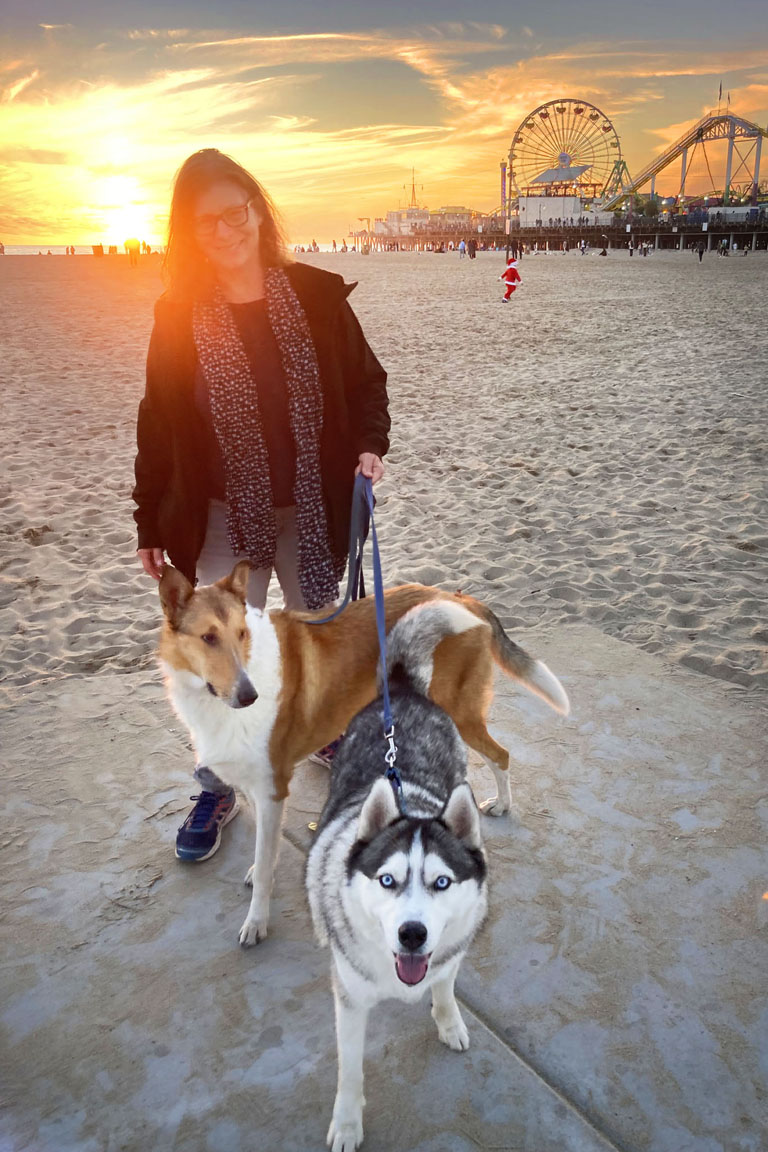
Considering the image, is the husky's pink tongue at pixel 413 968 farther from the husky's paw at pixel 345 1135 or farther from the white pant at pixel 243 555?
the white pant at pixel 243 555

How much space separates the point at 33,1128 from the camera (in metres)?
2.22

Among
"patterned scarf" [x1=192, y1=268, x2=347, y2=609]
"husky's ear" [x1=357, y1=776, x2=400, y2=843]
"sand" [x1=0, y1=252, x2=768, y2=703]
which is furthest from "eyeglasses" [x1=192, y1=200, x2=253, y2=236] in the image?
"sand" [x1=0, y1=252, x2=768, y2=703]

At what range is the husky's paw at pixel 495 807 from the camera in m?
3.49

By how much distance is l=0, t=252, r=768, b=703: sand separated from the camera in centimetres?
542

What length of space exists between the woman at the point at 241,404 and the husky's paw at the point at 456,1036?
1.36m

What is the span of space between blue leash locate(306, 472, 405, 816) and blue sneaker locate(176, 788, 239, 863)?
986mm

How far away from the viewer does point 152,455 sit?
3176 millimetres

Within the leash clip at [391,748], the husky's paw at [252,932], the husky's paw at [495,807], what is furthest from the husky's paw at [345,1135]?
the husky's paw at [495,807]

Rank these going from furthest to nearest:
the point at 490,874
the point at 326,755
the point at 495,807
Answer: the point at 326,755
the point at 495,807
the point at 490,874

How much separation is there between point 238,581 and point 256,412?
0.76 meters

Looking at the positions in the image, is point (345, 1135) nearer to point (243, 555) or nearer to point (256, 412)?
point (243, 555)

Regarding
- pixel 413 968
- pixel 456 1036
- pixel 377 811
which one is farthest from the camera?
pixel 456 1036

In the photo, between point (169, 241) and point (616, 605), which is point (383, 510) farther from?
point (169, 241)

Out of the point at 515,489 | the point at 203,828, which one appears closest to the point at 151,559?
the point at 203,828
